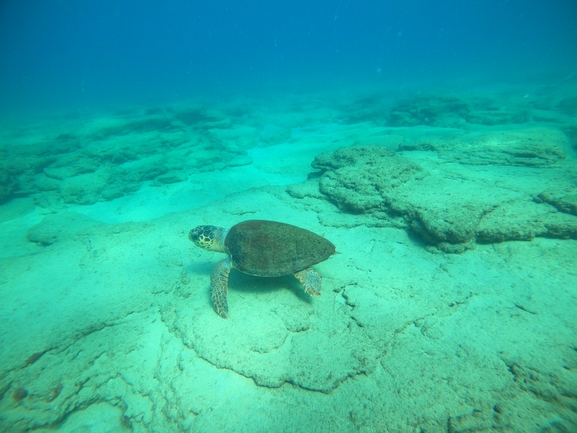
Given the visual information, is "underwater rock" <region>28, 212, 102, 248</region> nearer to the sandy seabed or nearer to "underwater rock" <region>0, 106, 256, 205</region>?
the sandy seabed

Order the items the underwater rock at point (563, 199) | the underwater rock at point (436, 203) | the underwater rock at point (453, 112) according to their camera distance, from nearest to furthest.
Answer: the underwater rock at point (436, 203) → the underwater rock at point (563, 199) → the underwater rock at point (453, 112)

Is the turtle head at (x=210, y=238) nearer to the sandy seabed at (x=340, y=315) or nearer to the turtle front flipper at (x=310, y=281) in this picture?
the sandy seabed at (x=340, y=315)

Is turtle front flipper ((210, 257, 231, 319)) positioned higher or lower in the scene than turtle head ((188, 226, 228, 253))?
lower

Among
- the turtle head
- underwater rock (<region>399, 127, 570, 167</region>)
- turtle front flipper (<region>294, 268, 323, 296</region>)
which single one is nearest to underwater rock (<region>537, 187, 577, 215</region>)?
underwater rock (<region>399, 127, 570, 167</region>)

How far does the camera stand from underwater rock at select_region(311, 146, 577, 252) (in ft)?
12.7

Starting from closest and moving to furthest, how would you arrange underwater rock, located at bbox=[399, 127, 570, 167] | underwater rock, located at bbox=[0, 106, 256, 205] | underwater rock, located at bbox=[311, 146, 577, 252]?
underwater rock, located at bbox=[311, 146, 577, 252] < underwater rock, located at bbox=[399, 127, 570, 167] < underwater rock, located at bbox=[0, 106, 256, 205]

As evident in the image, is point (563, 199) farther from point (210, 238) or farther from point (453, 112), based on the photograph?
point (453, 112)

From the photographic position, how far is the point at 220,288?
3434mm

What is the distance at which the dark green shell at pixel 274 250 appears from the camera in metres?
3.38

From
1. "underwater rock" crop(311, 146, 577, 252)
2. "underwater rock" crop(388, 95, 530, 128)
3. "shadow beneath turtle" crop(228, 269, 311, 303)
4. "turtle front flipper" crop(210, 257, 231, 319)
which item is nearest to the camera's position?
"turtle front flipper" crop(210, 257, 231, 319)

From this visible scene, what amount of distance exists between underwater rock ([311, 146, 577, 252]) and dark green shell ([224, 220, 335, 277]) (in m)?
1.97

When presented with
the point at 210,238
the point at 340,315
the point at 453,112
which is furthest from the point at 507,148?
the point at 453,112

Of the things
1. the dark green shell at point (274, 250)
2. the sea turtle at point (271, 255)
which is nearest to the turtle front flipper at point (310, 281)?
the sea turtle at point (271, 255)

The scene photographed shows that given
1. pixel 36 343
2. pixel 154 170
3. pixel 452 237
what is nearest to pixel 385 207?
pixel 452 237
